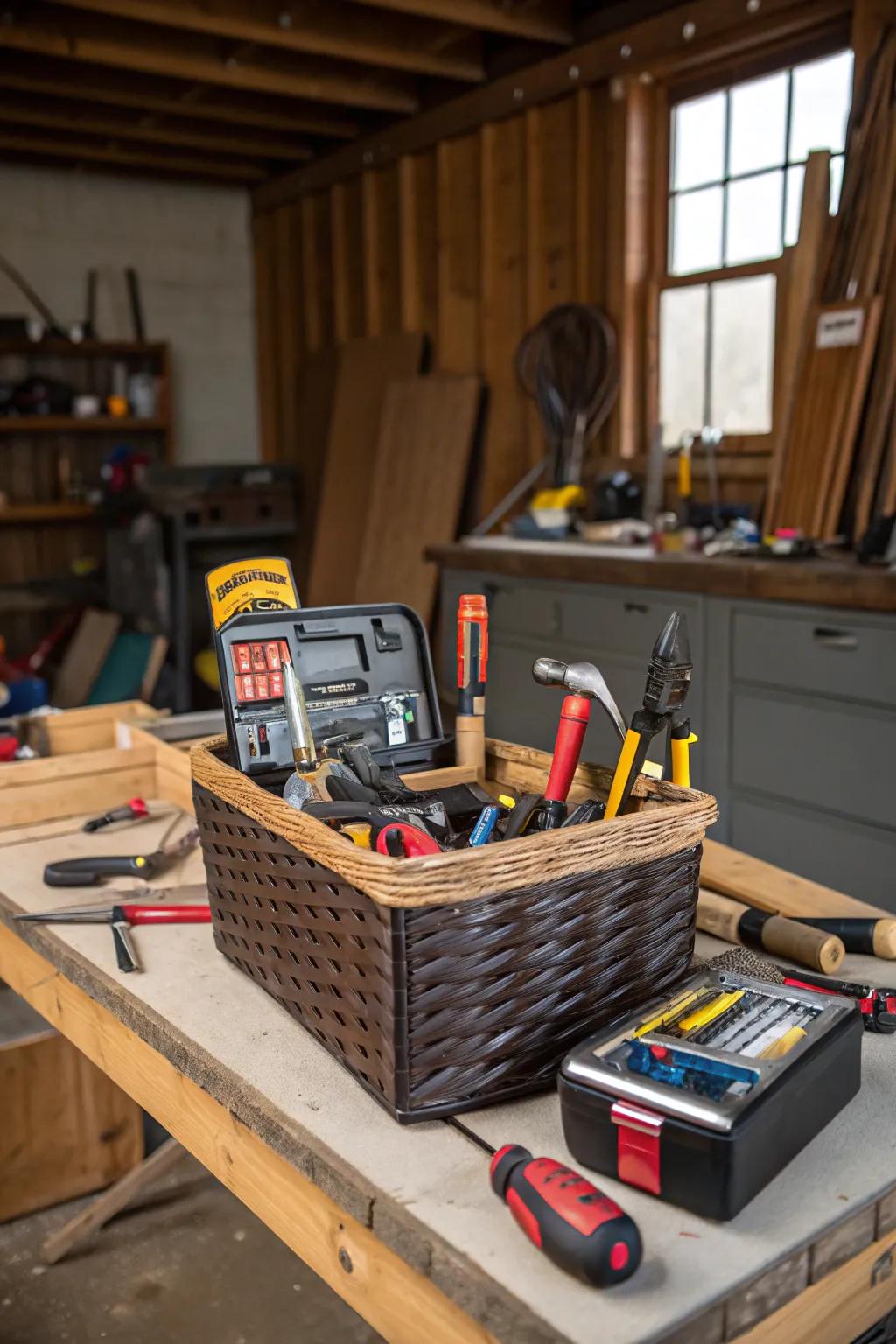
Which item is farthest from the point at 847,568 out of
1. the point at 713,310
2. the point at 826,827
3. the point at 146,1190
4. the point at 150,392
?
the point at 150,392

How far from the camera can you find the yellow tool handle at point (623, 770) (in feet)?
3.02

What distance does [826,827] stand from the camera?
8.71ft

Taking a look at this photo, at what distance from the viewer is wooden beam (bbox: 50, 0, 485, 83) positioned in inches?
141

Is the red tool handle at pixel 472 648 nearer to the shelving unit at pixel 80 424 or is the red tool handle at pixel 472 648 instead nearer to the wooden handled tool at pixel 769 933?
the wooden handled tool at pixel 769 933

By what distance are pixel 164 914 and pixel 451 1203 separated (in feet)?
1.85

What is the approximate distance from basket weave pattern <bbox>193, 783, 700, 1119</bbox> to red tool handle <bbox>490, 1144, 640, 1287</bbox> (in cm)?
10

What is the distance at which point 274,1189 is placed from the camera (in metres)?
0.87

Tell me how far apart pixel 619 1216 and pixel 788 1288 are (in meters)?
0.11

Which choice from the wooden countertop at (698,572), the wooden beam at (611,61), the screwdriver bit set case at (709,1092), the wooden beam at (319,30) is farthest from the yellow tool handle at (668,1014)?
the wooden beam at (319,30)

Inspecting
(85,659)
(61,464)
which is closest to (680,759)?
(85,659)

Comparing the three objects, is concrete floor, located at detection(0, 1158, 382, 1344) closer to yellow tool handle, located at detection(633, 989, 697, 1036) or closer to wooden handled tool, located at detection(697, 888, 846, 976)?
wooden handled tool, located at detection(697, 888, 846, 976)

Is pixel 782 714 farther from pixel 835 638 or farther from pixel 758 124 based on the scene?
pixel 758 124

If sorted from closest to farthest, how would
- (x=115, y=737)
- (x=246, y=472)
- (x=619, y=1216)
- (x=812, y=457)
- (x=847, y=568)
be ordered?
(x=619, y=1216), (x=115, y=737), (x=847, y=568), (x=812, y=457), (x=246, y=472)

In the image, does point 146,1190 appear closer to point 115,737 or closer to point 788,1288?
point 115,737
